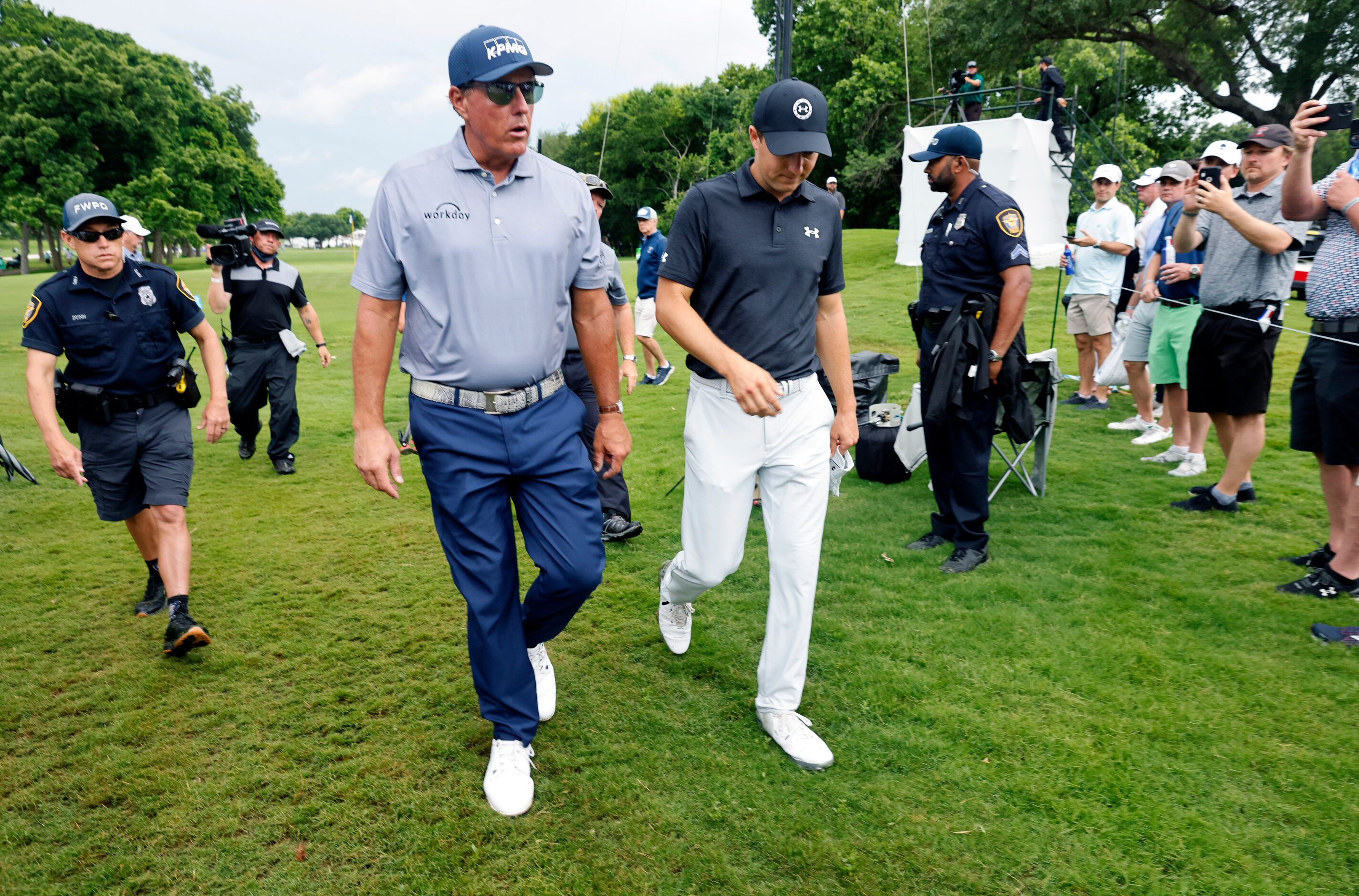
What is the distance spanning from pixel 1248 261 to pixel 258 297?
7.92 meters

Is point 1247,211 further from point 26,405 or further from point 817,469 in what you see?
point 26,405

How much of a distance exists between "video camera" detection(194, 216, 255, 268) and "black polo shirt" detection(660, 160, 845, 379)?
5868 millimetres

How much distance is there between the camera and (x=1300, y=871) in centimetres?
256

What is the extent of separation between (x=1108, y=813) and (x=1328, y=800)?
0.81m

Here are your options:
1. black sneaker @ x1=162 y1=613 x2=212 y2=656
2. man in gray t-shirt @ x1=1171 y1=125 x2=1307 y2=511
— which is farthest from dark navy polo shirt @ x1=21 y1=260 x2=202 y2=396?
man in gray t-shirt @ x1=1171 y1=125 x2=1307 y2=511

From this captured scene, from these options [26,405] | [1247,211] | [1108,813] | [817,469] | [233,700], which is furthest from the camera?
[26,405]

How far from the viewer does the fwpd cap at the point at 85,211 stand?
388cm

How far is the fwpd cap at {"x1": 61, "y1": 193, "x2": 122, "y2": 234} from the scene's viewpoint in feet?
12.7

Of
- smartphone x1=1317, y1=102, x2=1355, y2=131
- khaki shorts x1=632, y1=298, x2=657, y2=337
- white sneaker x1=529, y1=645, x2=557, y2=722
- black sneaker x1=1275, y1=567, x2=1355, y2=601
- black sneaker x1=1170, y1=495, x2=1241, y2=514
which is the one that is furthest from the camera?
khaki shorts x1=632, y1=298, x2=657, y2=337

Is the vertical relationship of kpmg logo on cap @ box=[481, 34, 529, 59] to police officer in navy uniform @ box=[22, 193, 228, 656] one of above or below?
above

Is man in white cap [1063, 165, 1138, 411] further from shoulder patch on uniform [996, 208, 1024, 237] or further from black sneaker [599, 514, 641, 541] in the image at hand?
black sneaker [599, 514, 641, 541]

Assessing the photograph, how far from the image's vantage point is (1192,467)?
22.2 ft

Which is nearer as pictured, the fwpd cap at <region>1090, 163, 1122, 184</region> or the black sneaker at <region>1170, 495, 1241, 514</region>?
the black sneaker at <region>1170, 495, 1241, 514</region>

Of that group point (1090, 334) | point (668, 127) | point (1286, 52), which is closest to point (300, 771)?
point (1090, 334)
